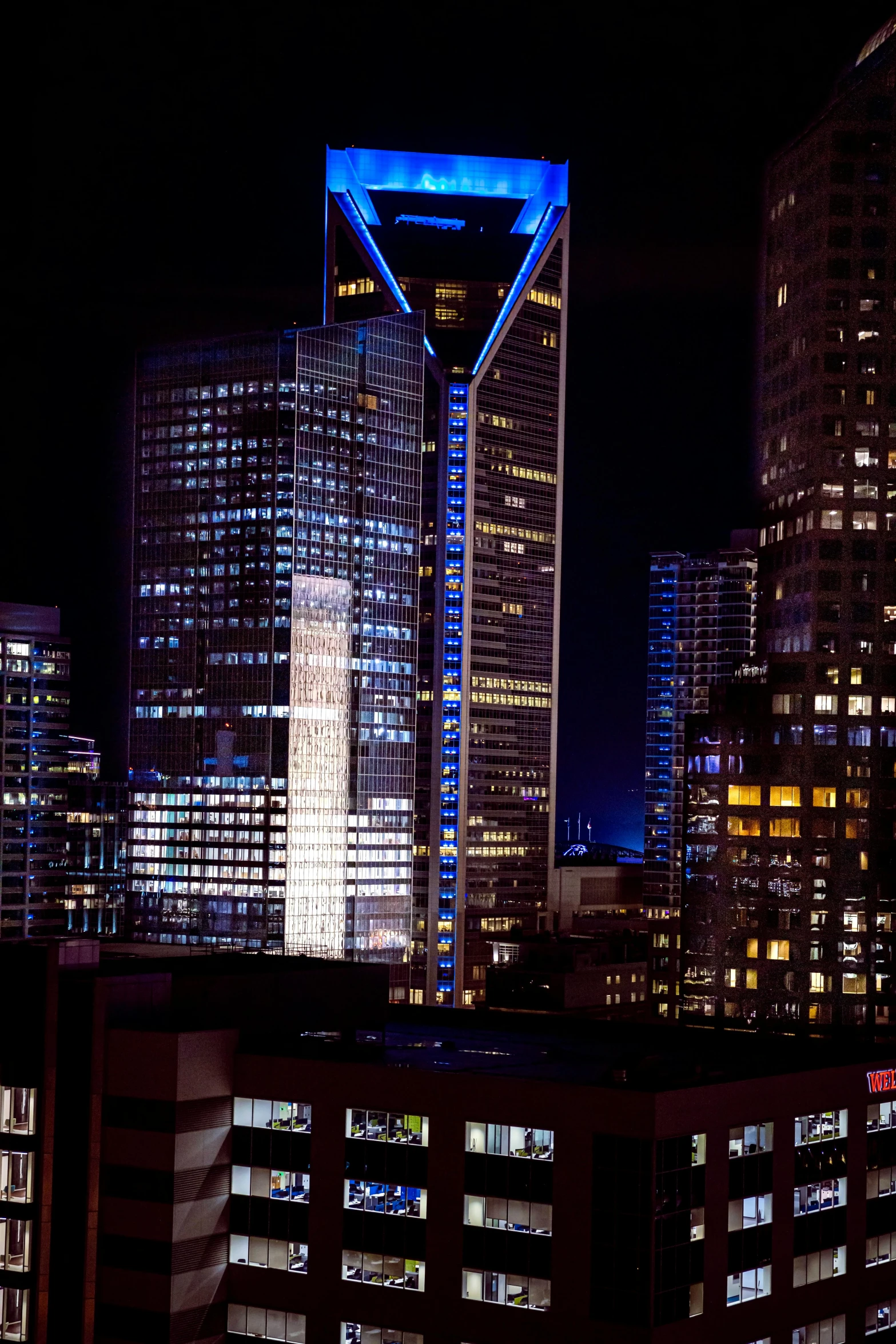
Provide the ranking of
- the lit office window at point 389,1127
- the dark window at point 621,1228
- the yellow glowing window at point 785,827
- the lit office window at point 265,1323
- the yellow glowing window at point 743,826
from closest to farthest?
1. the dark window at point 621,1228
2. the lit office window at point 389,1127
3. the lit office window at point 265,1323
4. the yellow glowing window at point 785,827
5. the yellow glowing window at point 743,826

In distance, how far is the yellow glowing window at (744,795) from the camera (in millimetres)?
140500

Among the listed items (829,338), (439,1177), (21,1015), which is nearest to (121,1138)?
(21,1015)

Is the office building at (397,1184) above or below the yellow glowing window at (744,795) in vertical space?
below

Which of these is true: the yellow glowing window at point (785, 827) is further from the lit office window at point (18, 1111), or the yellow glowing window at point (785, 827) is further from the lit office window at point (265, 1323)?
the lit office window at point (18, 1111)

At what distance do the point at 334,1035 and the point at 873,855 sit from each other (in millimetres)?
56524

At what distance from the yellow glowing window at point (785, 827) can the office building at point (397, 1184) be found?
159 ft

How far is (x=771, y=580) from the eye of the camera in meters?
144

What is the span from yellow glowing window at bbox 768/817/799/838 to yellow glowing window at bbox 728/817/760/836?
39.5 inches

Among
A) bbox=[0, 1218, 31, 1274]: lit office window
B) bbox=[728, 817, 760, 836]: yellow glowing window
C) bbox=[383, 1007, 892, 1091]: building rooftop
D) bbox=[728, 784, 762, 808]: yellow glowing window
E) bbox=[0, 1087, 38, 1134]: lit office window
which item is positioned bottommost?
bbox=[0, 1218, 31, 1274]: lit office window

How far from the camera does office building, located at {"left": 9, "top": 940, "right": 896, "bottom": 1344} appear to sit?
77562mm

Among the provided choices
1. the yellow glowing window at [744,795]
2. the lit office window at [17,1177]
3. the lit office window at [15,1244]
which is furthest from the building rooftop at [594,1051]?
the yellow glowing window at [744,795]

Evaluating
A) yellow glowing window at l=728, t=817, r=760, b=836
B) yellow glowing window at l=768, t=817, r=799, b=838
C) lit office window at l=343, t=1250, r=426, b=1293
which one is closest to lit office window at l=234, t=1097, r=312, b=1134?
lit office window at l=343, t=1250, r=426, b=1293

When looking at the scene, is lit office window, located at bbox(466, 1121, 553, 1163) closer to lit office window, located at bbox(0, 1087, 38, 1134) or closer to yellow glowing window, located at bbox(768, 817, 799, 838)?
lit office window, located at bbox(0, 1087, 38, 1134)

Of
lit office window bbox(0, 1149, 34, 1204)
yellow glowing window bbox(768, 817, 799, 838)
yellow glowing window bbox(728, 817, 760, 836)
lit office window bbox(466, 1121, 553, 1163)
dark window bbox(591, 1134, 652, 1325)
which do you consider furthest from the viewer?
yellow glowing window bbox(728, 817, 760, 836)
